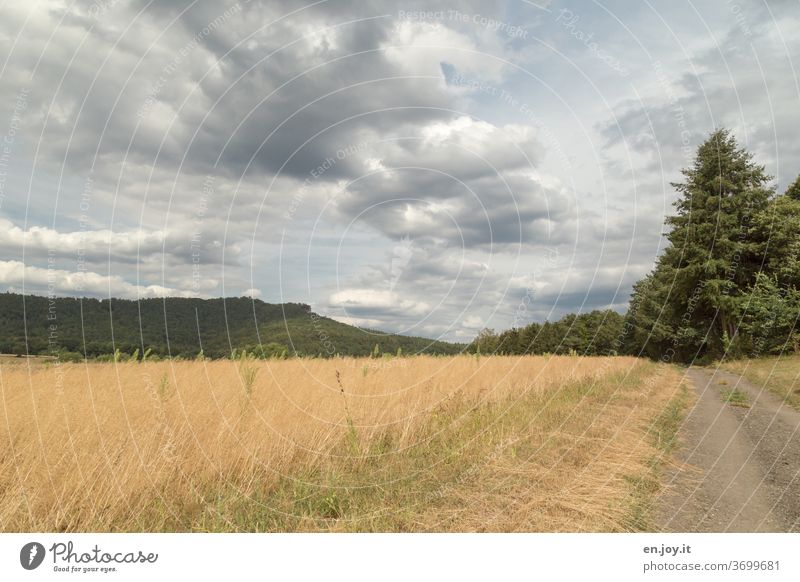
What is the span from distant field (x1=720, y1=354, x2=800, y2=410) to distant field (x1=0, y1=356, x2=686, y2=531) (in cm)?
825

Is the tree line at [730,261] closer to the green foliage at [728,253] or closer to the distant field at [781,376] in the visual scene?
the green foliage at [728,253]

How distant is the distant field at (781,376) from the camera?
14519mm

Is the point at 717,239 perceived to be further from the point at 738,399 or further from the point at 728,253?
the point at 738,399

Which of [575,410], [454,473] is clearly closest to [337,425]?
[454,473]

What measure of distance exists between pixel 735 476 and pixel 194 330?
1624 centimetres

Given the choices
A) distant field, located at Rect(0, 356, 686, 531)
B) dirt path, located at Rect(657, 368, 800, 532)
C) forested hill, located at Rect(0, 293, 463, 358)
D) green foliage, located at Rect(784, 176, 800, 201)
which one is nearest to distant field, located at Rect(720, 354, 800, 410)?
dirt path, located at Rect(657, 368, 800, 532)

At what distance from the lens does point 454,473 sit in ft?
19.8

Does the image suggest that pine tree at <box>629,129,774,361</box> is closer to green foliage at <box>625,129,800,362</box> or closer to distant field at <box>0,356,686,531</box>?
green foliage at <box>625,129,800,362</box>

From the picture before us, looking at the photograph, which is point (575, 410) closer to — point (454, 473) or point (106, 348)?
point (454, 473)

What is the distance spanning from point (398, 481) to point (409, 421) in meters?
2.18

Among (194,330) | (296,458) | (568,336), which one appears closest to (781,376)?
(296,458)

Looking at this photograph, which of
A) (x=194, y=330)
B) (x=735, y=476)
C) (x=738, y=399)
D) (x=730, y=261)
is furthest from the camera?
(x=730, y=261)

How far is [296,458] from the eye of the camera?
239 inches

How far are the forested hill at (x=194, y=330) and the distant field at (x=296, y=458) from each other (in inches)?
239
